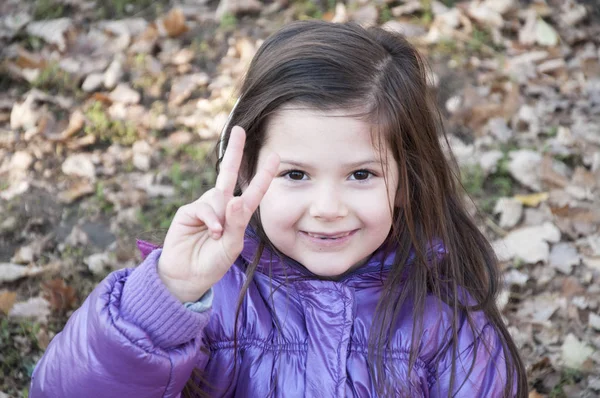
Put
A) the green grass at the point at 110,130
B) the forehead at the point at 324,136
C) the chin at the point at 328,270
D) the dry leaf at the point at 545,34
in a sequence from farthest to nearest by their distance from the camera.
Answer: the dry leaf at the point at 545,34 < the green grass at the point at 110,130 < the chin at the point at 328,270 < the forehead at the point at 324,136

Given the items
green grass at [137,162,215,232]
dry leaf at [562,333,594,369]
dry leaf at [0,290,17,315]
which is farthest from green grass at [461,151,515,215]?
dry leaf at [0,290,17,315]

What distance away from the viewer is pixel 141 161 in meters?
3.80

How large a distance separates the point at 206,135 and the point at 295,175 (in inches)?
80.3

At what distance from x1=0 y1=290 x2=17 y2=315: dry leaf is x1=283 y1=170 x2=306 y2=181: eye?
58.2 inches

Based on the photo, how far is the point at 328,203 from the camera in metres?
1.95

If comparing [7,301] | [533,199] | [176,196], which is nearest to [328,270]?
[7,301]

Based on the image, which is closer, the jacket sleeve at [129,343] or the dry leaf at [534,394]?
the jacket sleeve at [129,343]

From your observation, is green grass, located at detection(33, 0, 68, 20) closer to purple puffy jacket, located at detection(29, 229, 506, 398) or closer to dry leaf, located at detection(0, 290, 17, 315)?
dry leaf, located at detection(0, 290, 17, 315)

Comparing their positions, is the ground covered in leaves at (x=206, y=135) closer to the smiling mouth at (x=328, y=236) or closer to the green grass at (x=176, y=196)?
the green grass at (x=176, y=196)

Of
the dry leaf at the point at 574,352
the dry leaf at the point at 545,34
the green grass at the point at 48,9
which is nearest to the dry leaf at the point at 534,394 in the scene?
the dry leaf at the point at 574,352

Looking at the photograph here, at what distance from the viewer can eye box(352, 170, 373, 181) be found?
6.60 feet

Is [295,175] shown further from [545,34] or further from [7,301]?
[545,34]

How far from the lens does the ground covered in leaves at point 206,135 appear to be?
3070 millimetres

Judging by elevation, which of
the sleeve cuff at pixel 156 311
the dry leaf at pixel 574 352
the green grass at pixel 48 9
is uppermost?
the sleeve cuff at pixel 156 311
